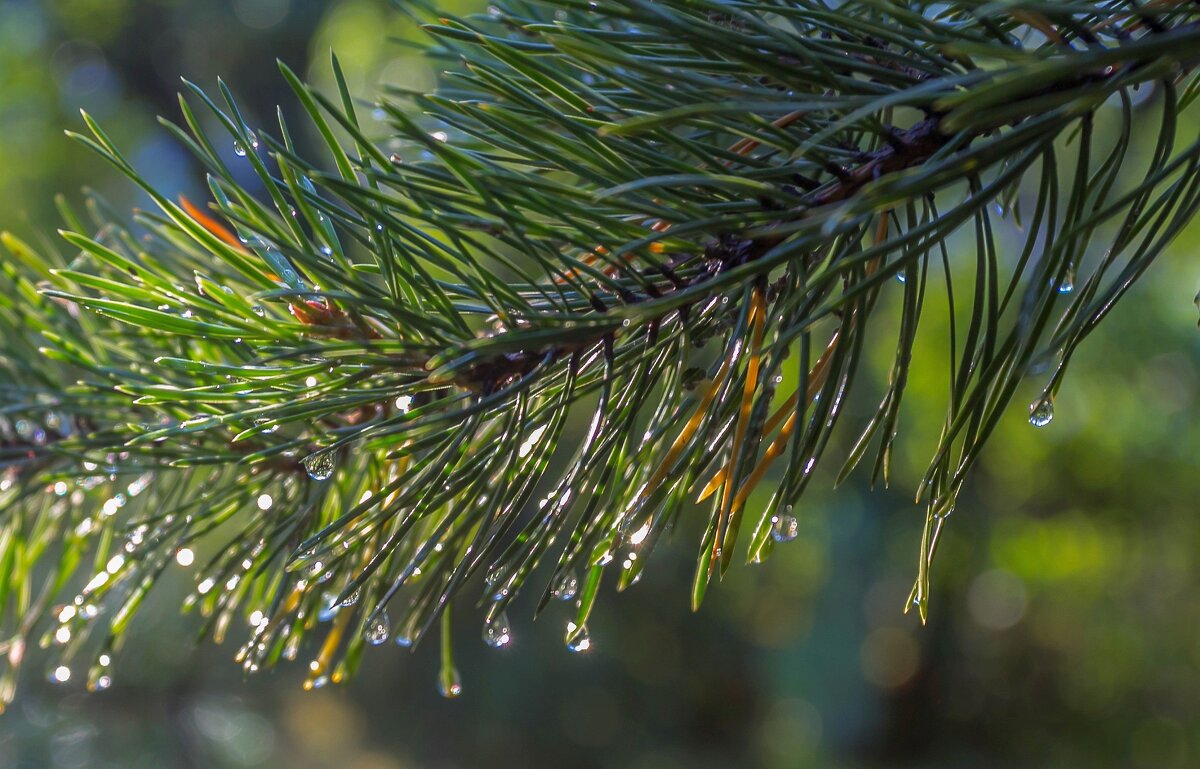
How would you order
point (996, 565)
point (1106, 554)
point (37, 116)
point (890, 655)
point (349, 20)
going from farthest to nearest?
point (37, 116)
point (349, 20)
point (890, 655)
point (996, 565)
point (1106, 554)

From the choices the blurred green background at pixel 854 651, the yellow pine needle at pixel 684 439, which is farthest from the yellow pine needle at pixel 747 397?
the blurred green background at pixel 854 651

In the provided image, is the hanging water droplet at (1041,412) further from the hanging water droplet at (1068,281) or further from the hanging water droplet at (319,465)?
the hanging water droplet at (319,465)

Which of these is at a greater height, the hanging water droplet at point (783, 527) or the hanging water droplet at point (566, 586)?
the hanging water droplet at point (783, 527)

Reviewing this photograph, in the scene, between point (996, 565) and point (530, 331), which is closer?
point (530, 331)

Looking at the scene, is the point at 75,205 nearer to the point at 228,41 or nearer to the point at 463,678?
the point at 228,41

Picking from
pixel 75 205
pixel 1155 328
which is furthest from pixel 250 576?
pixel 75 205

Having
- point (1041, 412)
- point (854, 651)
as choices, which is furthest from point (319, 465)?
point (854, 651)

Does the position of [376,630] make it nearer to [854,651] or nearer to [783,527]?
[783,527]
